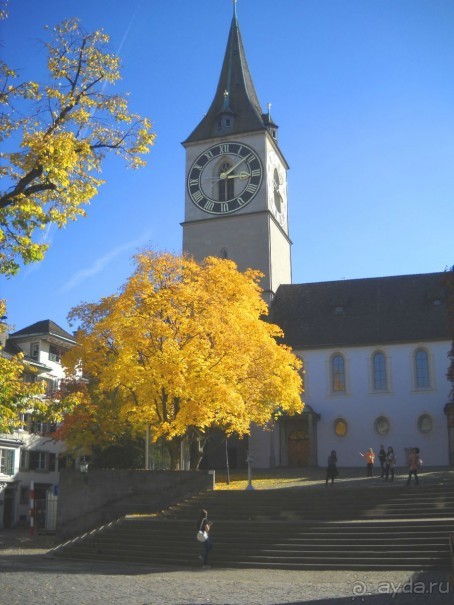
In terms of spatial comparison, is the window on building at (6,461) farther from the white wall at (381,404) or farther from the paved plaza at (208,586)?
the paved plaza at (208,586)

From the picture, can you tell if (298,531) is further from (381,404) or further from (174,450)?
(381,404)

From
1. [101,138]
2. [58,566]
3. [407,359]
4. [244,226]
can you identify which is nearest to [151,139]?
[101,138]

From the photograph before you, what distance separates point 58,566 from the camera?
2292 cm

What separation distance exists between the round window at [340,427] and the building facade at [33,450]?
54.6 feet

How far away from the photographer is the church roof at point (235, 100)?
57.1m

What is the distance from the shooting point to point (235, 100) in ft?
193

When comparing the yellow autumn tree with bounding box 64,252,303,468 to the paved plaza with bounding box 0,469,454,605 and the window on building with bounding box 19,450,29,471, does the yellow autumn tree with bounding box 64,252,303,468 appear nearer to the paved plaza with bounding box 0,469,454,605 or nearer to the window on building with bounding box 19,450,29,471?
the paved plaza with bounding box 0,469,454,605

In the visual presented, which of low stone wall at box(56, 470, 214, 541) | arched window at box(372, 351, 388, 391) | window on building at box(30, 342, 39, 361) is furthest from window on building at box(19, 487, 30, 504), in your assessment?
arched window at box(372, 351, 388, 391)

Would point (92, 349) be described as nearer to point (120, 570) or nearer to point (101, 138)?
point (120, 570)

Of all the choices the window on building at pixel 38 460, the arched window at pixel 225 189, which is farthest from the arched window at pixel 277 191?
the window on building at pixel 38 460

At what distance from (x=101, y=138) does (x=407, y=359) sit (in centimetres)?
3545

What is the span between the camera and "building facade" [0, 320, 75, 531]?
47625 millimetres

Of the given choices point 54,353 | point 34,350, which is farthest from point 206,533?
point 54,353

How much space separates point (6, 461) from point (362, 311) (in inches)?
982
